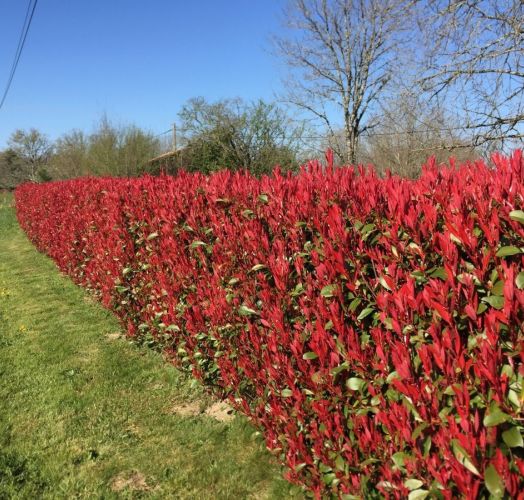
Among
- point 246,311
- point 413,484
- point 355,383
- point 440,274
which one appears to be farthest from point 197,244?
point 413,484

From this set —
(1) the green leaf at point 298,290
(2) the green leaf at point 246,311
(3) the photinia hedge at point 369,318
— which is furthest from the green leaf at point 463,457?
(2) the green leaf at point 246,311

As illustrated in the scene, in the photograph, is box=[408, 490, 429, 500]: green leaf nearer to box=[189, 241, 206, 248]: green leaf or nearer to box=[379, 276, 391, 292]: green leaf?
box=[379, 276, 391, 292]: green leaf

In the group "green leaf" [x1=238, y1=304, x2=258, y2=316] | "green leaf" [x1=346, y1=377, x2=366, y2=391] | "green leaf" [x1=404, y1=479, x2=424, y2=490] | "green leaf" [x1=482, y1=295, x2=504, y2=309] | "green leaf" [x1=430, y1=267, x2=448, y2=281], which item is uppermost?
"green leaf" [x1=430, y1=267, x2=448, y2=281]

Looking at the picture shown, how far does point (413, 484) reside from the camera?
175cm

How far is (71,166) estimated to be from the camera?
28797 mm

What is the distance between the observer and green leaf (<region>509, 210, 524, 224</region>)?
1499mm

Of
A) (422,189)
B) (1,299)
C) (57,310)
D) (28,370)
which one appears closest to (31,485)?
(28,370)

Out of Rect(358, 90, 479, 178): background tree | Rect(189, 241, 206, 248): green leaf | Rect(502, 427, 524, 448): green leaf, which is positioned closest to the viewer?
Rect(502, 427, 524, 448): green leaf

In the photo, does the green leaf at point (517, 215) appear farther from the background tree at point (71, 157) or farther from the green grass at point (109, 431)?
the background tree at point (71, 157)

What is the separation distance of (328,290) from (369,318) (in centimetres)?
23

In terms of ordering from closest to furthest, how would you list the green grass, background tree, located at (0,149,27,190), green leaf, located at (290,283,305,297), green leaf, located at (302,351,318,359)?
green leaf, located at (302,351,318,359)
green leaf, located at (290,283,305,297)
the green grass
background tree, located at (0,149,27,190)

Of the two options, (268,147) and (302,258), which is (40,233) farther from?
(302,258)

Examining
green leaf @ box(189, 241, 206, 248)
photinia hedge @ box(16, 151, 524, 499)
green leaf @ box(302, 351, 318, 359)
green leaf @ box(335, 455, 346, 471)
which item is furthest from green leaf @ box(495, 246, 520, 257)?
green leaf @ box(189, 241, 206, 248)

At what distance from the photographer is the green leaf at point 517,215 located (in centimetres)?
150
